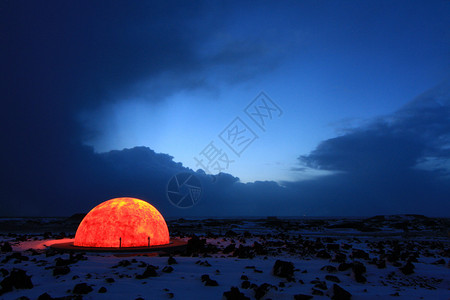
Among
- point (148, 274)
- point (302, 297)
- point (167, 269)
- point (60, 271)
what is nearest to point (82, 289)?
point (148, 274)

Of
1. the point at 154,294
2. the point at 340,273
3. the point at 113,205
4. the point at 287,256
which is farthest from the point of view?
the point at 113,205

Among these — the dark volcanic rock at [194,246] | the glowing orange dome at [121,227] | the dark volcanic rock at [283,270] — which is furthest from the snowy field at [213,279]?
the dark volcanic rock at [194,246]

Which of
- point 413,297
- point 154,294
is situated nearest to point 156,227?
point 154,294

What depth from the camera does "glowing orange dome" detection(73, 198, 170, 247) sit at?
54.7ft

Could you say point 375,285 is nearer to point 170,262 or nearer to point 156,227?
point 170,262

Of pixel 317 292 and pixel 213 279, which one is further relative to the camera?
pixel 213 279

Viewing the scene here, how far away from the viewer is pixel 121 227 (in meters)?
16.8

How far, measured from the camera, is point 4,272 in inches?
423

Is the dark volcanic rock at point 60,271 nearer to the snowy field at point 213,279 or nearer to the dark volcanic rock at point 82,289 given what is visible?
the snowy field at point 213,279

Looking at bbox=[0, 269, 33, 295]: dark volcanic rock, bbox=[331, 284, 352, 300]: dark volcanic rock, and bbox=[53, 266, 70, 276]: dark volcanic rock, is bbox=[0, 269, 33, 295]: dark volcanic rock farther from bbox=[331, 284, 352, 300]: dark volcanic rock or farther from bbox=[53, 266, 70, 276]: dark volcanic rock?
bbox=[331, 284, 352, 300]: dark volcanic rock

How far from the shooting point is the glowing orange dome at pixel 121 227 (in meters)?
16.7

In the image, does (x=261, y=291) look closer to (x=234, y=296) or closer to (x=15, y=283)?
(x=234, y=296)

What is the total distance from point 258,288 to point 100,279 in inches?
211

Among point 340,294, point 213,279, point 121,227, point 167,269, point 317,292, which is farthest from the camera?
point 121,227
